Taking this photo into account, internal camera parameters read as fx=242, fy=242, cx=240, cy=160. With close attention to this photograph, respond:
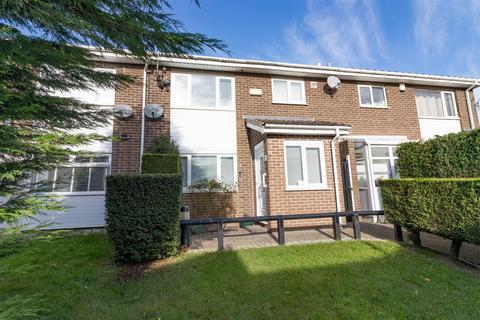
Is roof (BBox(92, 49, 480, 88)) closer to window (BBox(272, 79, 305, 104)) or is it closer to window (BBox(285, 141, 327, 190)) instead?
window (BBox(272, 79, 305, 104))

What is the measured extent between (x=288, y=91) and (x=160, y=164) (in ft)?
21.6

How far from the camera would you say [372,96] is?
11.3 metres

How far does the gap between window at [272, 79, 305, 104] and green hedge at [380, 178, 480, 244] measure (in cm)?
563

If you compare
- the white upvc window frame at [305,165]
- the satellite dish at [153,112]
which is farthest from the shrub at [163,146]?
the white upvc window frame at [305,165]

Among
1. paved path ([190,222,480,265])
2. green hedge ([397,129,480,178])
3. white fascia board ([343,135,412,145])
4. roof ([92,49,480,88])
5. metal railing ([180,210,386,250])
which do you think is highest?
roof ([92,49,480,88])

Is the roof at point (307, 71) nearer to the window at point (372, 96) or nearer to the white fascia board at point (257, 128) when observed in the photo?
the window at point (372, 96)

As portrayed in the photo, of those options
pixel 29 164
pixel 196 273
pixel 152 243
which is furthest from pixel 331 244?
pixel 29 164

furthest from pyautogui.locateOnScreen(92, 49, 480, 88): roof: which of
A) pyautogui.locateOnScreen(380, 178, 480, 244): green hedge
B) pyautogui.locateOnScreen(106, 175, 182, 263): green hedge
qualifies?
pyautogui.locateOnScreen(380, 178, 480, 244): green hedge

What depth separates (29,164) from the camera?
266 centimetres

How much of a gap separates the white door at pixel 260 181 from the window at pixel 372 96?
19.2 ft

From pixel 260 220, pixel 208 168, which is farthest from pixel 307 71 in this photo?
pixel 260 220

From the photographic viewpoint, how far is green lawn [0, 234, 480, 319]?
330 centimetres

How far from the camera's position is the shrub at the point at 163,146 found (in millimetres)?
8227

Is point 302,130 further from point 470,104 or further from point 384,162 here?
point 470,104
